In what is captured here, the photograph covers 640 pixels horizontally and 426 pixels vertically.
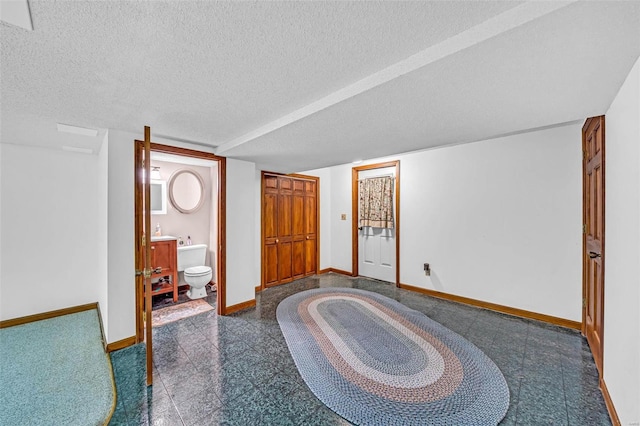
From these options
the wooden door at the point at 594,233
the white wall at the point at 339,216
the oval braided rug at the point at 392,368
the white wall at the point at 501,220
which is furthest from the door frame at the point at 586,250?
the white wall at the point at 339,216

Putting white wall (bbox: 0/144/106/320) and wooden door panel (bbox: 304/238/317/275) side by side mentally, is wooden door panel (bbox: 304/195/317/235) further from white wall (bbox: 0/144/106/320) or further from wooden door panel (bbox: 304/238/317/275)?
white wall (bbox: 0/144/106/320)

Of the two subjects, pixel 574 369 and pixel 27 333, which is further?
pixel 27 333

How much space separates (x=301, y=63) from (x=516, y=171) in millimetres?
3116

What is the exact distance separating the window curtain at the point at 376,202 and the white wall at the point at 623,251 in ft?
9.32

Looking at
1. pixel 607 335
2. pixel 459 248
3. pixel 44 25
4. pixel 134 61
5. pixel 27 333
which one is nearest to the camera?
pixel 44 25

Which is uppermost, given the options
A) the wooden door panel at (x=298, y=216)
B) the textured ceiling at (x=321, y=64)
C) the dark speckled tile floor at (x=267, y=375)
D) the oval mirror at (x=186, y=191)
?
the textured ceiling at (x=321, y=64)

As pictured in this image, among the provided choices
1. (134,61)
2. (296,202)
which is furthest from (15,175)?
(296,202)

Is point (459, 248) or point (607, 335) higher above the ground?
point (459, 248)

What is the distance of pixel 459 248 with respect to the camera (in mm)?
3656

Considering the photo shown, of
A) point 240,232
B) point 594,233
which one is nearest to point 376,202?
point 240,232

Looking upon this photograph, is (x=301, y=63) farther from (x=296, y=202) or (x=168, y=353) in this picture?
(x=296, y=202)

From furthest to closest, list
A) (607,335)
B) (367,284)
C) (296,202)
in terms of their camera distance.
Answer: (296,202)
(367,284)
(607,335)

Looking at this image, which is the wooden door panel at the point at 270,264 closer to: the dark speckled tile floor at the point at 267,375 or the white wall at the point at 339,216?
the dark speckled tile floor at the point at 267,375

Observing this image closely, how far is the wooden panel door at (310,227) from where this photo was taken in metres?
5.04
